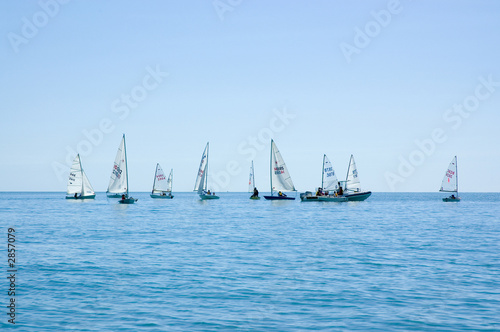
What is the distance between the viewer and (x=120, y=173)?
95062 millimetres

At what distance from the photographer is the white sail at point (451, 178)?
114 metres

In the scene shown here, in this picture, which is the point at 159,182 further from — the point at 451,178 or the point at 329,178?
the point at 451,178

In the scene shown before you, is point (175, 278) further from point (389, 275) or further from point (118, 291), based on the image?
point (389, 275)

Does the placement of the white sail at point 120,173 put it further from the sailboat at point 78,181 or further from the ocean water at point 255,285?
the ocean water at point 255,285

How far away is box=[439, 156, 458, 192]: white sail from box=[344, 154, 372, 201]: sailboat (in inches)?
832

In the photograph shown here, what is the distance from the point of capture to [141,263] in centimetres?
2622

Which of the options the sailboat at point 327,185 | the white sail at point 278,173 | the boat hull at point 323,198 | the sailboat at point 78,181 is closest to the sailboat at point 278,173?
the white sail at point 278,173

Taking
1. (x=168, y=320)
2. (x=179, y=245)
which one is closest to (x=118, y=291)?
(x=168, y=320)

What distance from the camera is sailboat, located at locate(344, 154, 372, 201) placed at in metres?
106

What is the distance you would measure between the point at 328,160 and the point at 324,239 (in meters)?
66.3

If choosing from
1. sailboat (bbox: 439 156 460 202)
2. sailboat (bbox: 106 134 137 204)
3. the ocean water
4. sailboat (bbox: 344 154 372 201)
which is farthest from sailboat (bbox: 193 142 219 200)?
the ocean water

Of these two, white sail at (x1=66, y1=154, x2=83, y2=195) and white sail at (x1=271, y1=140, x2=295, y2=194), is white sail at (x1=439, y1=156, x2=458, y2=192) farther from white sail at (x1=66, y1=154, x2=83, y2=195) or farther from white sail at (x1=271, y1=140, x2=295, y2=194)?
white sail at (x1=66, y1=154, x2=83, y2=195)

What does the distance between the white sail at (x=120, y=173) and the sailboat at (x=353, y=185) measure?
44334 mm

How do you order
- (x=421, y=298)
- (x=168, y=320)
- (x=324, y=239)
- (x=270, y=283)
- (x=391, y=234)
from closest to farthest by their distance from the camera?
(x=168, y=320)
(x=421, y=298)
(x=270, y=283)
(x=324, y=239)
(x=391, y=234)
